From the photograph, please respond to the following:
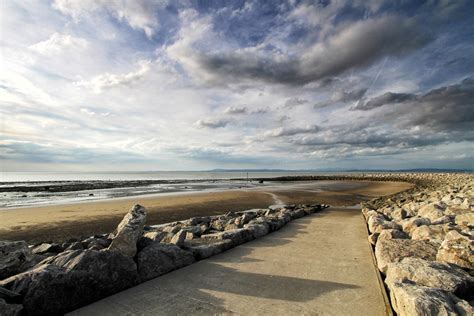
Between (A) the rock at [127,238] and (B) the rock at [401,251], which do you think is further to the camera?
(A) the rock at [127,238]

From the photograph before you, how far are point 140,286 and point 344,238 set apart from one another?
519 cm

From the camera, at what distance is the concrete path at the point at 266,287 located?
10.1ft

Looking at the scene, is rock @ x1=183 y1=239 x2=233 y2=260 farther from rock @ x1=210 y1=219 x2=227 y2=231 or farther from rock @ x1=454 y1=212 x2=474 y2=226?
rock @ x1=454 y1=212 x2=474 y2=226

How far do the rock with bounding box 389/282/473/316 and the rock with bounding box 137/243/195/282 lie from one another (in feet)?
11.2

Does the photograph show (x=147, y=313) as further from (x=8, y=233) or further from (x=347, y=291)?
(x=8, y=233)

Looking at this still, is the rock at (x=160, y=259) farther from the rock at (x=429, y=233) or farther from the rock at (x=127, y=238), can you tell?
the rock at (x=429, y=233)

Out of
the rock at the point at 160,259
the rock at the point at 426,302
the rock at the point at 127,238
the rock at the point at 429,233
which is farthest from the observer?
the rock at the point at 429,233

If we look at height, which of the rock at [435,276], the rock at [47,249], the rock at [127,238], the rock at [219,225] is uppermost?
the rock at [127,238]

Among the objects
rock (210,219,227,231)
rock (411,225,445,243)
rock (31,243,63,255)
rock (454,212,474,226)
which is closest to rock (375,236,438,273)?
rock (411,225,445,243)

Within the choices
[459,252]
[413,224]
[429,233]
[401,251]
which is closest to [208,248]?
[401,251]

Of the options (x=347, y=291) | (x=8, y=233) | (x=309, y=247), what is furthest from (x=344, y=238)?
(x=8, y=233)

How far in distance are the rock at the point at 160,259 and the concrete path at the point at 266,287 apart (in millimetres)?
137

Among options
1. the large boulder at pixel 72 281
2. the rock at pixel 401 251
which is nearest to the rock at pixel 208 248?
the large boulder at pixel 72 281

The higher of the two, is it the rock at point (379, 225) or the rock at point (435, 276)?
the rock at point (435, 276)
